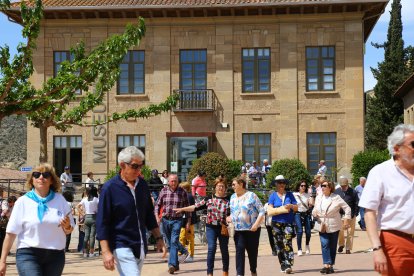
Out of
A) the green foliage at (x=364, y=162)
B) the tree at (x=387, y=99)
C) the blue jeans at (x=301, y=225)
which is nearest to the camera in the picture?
the blue jeans at (x=301, y=225)

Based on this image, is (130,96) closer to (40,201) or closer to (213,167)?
(213,167)

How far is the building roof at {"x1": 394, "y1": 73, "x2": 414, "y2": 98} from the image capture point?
45.0 meters

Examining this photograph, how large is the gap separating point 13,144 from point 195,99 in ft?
89.8

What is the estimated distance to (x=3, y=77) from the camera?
19109 millimetres

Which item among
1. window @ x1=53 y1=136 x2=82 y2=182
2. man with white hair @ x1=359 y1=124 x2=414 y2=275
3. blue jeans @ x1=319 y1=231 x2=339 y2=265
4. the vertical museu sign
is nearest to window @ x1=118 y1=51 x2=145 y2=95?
the vertical museu sign

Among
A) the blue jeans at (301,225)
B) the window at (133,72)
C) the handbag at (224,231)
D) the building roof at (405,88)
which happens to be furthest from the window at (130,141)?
the handbag at (224,231)

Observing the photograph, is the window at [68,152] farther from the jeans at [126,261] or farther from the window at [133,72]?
the jeans at [126,261]

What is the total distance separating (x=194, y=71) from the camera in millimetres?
37031

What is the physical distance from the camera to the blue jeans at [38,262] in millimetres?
7330

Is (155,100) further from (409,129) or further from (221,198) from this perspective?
(409,129)

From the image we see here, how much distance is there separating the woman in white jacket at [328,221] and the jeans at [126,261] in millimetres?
7740

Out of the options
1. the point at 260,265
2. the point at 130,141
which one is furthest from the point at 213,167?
the point at 260,265

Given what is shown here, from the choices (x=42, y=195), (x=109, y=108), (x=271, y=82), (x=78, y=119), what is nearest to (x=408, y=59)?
(x=271, y=82)

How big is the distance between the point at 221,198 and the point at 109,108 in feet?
79.5
